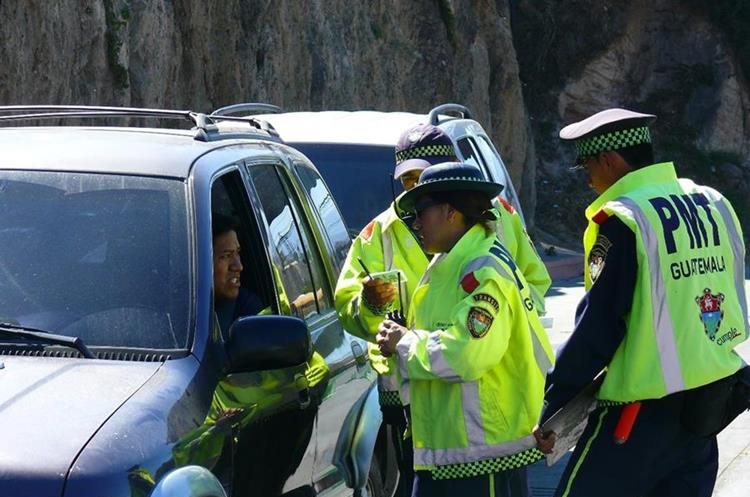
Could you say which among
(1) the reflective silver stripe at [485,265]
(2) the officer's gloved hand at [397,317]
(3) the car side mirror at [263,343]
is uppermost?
(1) the reflective silver stripe at [485,265]

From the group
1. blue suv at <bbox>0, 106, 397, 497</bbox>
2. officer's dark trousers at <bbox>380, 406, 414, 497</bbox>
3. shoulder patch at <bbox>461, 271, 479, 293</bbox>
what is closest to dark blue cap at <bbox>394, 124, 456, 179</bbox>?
blue suv at <bbox>0, 106, 397, 497</bbox>

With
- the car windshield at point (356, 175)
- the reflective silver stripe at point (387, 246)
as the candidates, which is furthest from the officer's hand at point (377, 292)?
the car windshield at point (356, 175)

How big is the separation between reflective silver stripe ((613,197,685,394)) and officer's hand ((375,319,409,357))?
2.58 ft

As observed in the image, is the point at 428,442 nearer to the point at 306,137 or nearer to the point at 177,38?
the point at 306,137

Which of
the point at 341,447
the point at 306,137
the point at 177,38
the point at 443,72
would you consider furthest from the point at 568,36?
the point at 341,447

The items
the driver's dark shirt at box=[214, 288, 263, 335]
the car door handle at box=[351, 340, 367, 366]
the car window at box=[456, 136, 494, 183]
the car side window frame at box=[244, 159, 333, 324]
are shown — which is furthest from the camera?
the car window at box=[456, 136, 494, 183]

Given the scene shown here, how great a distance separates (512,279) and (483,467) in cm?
59

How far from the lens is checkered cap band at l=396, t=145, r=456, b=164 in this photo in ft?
22.1

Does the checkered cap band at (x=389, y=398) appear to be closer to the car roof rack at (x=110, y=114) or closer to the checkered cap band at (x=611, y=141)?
the car roof rack at (x=110, y=114)

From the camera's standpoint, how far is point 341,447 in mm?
5637

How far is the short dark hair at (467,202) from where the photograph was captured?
517 centimetres

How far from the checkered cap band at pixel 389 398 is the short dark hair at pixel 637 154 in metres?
1.46

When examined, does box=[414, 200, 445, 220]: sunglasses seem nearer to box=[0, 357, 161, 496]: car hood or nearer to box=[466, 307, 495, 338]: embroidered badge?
box=[466, 307, 495, 338]: embroidered badge

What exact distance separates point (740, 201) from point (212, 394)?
135 ft
